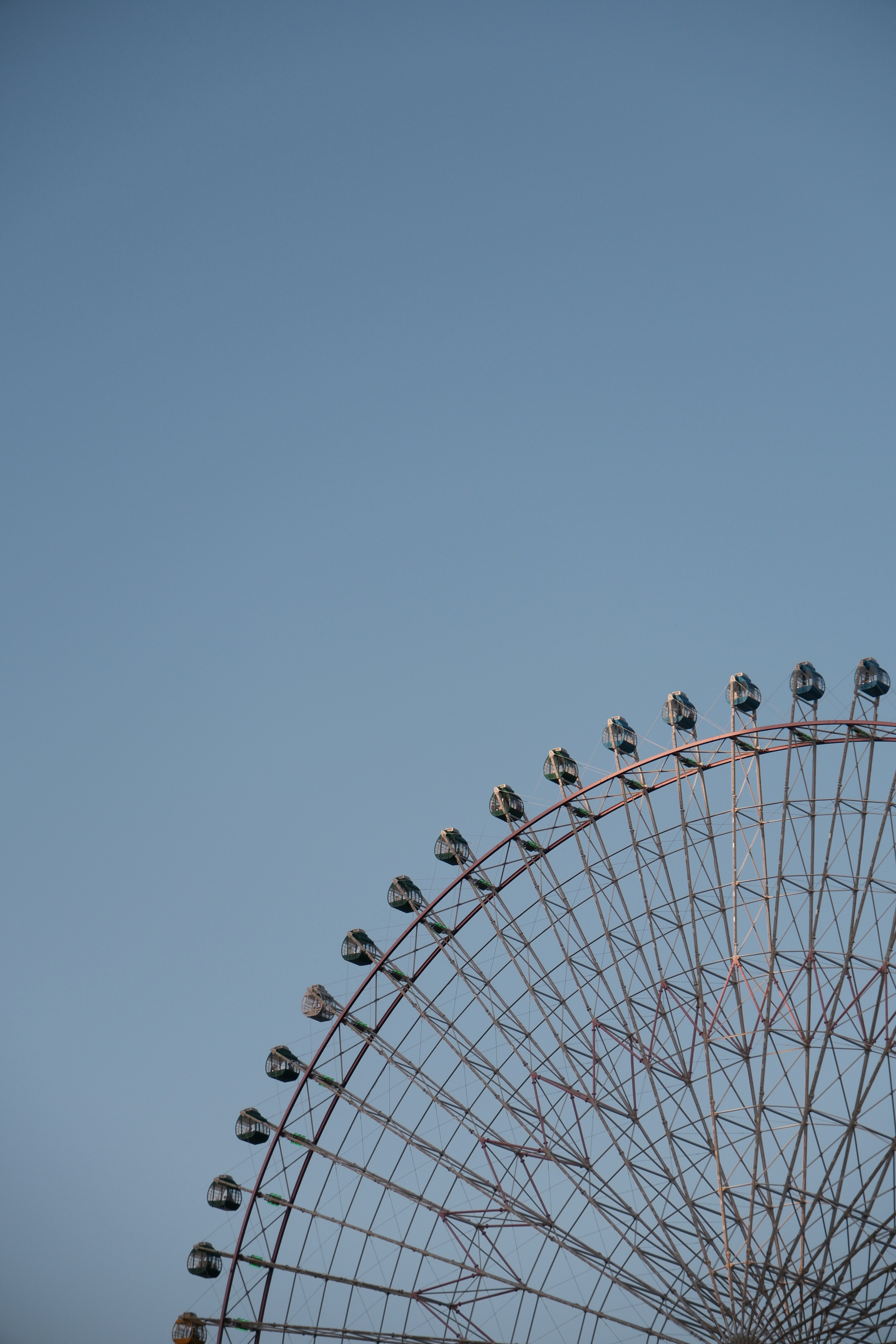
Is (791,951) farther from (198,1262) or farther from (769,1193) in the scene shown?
(198,1262)

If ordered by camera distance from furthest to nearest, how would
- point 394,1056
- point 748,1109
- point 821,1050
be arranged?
point 394,1056 < point 748,1109 < point 821,1050

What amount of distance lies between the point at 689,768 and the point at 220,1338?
2713cm

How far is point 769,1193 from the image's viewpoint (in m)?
47.1

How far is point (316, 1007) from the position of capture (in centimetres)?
5853

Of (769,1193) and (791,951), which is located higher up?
(791,951)

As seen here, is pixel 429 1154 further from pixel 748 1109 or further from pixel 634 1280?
pixel 748 1109

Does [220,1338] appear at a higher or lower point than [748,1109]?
lower

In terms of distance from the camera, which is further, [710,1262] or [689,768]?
[689,768]

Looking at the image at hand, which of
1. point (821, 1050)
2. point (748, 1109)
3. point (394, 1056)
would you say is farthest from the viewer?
point (394, 1056)

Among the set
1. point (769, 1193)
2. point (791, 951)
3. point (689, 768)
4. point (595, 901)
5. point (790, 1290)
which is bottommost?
point (790, 1290)

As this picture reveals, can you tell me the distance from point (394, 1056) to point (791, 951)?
51.5ft

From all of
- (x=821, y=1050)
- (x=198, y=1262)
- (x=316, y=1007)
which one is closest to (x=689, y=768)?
(x=821, y=1050)

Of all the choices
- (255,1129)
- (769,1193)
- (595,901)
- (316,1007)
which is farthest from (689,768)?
(255,1129)

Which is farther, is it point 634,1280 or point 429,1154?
point 429,1154
